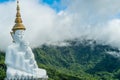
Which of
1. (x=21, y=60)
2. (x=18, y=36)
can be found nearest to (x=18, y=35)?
(x=18, y=36)

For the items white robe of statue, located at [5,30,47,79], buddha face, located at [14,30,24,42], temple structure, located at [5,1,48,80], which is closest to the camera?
temple structure, located at [5,1,48,80]

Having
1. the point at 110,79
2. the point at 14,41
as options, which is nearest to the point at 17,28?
the point at 14,41

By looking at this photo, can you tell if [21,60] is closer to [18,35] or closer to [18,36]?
[18,36]

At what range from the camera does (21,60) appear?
40750 millimetres

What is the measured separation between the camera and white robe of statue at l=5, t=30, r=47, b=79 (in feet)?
133

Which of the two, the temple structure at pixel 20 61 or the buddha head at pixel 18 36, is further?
the buddha head at pixel 18 36

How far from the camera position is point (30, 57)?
40969 mm

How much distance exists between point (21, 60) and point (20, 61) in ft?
0.47

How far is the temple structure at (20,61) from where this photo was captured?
132 feet

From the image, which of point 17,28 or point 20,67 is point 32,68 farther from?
point 17,28

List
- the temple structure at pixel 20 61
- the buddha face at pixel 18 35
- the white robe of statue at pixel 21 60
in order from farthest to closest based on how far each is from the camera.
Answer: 1. the buddha face at pixel 18 35
2. the white robe of statue at pixel 21 60
3. the temple structure at pixel 20 61

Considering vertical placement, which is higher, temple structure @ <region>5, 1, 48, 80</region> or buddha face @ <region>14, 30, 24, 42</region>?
buddha face @ <region>14, 30, 24, 42</region>

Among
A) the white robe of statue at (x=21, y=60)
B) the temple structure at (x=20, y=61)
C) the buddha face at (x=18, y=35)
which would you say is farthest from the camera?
the buddha face at (x=18, y=35)

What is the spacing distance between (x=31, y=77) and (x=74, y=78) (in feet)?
342
